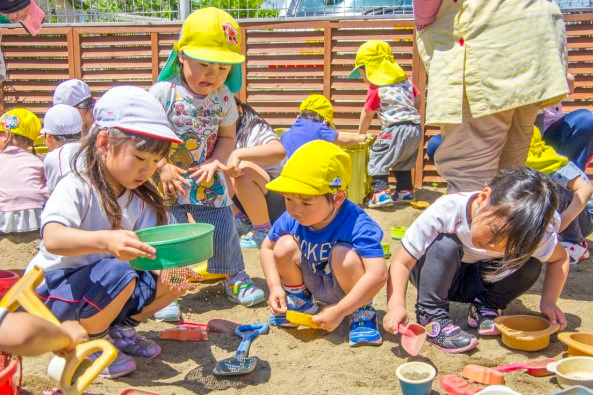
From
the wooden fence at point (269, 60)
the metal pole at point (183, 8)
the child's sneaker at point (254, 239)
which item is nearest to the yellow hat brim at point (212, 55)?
the child's sneaker at point (254, 239)

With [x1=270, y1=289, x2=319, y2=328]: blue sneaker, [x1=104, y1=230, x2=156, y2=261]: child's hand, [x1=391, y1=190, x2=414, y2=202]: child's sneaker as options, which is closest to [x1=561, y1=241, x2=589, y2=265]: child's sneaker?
[x1=270, y1=289, x2=319, y2=328]: blue sneaker

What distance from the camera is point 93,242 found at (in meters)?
2.16

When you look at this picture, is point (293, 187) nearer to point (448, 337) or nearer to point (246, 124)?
point (448, 337)

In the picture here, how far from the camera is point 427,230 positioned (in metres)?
2.70

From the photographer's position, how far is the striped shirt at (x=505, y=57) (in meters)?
3.13

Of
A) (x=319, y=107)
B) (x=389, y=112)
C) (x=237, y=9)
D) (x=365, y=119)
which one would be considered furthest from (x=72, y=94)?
(x=389, y=112)

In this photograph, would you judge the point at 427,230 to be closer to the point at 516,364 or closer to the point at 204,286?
the point at 516,364

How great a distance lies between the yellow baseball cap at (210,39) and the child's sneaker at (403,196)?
9.53ft

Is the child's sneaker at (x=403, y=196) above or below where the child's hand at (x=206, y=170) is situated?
below

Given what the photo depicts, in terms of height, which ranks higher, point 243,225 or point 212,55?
point 212,55

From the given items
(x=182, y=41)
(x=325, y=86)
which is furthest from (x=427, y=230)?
(x=325, y=86)

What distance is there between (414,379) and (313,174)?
2.81 feet

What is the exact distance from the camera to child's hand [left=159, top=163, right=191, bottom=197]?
10.4ft

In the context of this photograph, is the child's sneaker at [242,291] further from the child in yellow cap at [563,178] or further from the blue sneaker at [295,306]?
the child in yellow cap at [563,178]
